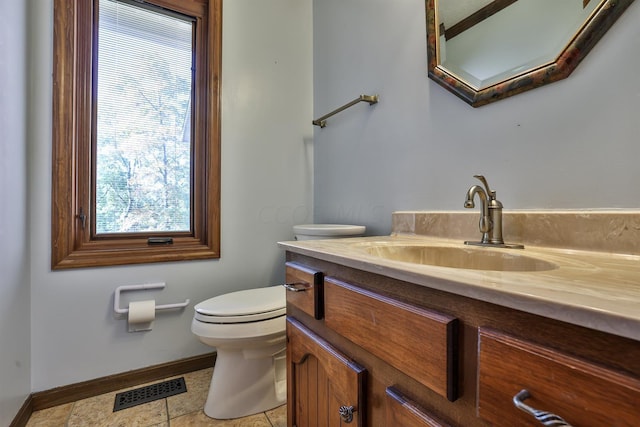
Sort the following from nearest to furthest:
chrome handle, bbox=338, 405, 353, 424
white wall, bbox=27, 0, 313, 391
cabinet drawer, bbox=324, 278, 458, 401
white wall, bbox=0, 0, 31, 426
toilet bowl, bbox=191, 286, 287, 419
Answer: cabinet drawer, bbox=324, 278, 458, 401
chrome handle, bbox=338, 405, 353, 424
white wall, bbox=0, 0, 31, 426
toilet bowl, bbox=191, 286, 287, 419
white wall, bbox=27, 0, 313, 391

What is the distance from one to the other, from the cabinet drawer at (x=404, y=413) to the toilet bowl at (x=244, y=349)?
0.73m

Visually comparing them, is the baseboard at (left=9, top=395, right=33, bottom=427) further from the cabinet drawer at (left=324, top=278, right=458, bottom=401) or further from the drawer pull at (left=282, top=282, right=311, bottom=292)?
the cabinet drawer at (left=324, top=278, right=458, bottom=401)

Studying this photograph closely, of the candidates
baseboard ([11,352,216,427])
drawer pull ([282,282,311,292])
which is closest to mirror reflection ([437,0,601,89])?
drawer pull ([282,282,311,292])

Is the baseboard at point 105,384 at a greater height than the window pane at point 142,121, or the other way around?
the window pane at point 142,121

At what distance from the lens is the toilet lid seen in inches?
45.9

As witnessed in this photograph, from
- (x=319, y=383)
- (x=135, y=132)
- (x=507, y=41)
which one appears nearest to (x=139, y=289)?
(x=135, y=132)

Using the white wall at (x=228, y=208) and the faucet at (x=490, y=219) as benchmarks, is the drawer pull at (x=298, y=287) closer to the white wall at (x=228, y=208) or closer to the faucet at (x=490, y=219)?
the faucet at (x=490, y=219)

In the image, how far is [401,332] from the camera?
0.52 m

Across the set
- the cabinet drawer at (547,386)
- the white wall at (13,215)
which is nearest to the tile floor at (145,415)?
the white wall at (13,215)

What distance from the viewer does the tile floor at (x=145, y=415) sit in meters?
1.20

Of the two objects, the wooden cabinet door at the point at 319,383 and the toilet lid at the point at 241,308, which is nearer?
the wooden cabinet door at the point at 319,383

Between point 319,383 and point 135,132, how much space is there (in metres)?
1.47

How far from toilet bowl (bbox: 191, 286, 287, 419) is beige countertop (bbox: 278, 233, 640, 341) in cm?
68

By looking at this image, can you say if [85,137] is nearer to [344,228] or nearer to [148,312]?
[148,312]
